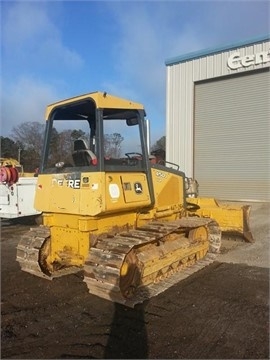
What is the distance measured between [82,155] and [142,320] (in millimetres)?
2532

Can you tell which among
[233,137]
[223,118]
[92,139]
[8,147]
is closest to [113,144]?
[92,139]

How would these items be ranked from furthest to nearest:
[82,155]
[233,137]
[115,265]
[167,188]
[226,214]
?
[233,137] < [226,214] < [167,188] < [82,155] < [115,265]

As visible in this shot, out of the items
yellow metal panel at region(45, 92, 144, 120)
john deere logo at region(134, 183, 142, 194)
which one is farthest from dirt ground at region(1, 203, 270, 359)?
yellow metal panel at region(45, 92, 144, 120)

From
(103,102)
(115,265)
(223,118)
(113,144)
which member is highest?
(223,118)

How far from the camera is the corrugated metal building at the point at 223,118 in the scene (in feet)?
54.1

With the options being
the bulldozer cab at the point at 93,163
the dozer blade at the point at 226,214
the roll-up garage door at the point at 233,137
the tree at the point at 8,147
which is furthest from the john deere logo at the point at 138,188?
the tree at the point at 8,147

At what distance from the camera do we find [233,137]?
Result: 1738cm

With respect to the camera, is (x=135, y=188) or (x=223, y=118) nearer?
(x=135, y=188)

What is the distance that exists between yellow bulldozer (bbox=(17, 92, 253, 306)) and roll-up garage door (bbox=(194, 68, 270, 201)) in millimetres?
10522

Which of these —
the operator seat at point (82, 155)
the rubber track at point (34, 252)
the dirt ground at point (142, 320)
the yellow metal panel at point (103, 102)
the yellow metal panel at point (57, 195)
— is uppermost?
the yellow metal panel at point (103, 102)

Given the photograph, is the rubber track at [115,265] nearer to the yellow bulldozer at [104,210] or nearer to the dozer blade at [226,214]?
the yellow bulldozer at [104,210]

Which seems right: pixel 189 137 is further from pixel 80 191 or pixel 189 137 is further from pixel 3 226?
pixel 80 191

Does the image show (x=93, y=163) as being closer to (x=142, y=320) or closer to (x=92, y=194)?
(x=92, y=194)

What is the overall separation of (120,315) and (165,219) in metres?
2.51
